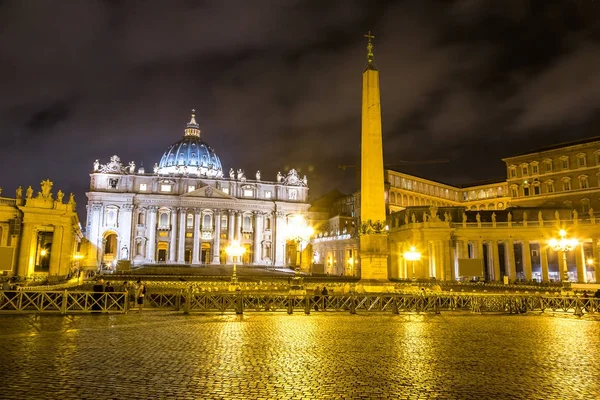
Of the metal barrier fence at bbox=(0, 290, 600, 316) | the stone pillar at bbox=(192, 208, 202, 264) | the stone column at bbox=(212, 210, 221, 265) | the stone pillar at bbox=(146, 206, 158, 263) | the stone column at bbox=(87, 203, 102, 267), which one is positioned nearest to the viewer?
the metal barrier fence at bbox=(0, 290, 600, 316)

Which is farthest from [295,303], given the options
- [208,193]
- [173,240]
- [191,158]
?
[191,158]

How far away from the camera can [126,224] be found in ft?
281

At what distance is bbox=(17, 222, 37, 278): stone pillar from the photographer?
34781mm

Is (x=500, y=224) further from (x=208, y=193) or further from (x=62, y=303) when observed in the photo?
(x=208, y=193)

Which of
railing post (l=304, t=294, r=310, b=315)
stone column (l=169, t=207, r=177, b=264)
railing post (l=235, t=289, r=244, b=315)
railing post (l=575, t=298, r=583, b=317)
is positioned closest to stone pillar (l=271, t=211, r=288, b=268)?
stone column (l=169, t=207, r=177, b=264)

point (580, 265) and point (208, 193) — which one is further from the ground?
point (208, 193)

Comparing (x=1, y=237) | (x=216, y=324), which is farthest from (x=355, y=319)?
(x=1, y=237)

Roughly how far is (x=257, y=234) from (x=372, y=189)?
72013 mm

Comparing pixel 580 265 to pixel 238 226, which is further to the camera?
pixel 238 226

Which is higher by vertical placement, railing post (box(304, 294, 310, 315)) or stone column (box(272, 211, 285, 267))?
stone column (box(272, 211, 285, 267))

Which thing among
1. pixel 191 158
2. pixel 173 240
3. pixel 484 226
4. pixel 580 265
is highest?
pixel 191 158

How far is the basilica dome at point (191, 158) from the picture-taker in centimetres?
10875

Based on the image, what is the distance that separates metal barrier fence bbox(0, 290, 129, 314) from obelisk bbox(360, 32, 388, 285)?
39.2 ft

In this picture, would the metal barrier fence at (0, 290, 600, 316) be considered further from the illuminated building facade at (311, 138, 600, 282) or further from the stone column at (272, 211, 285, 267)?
the stone column at (272, 211, 285, 267)
